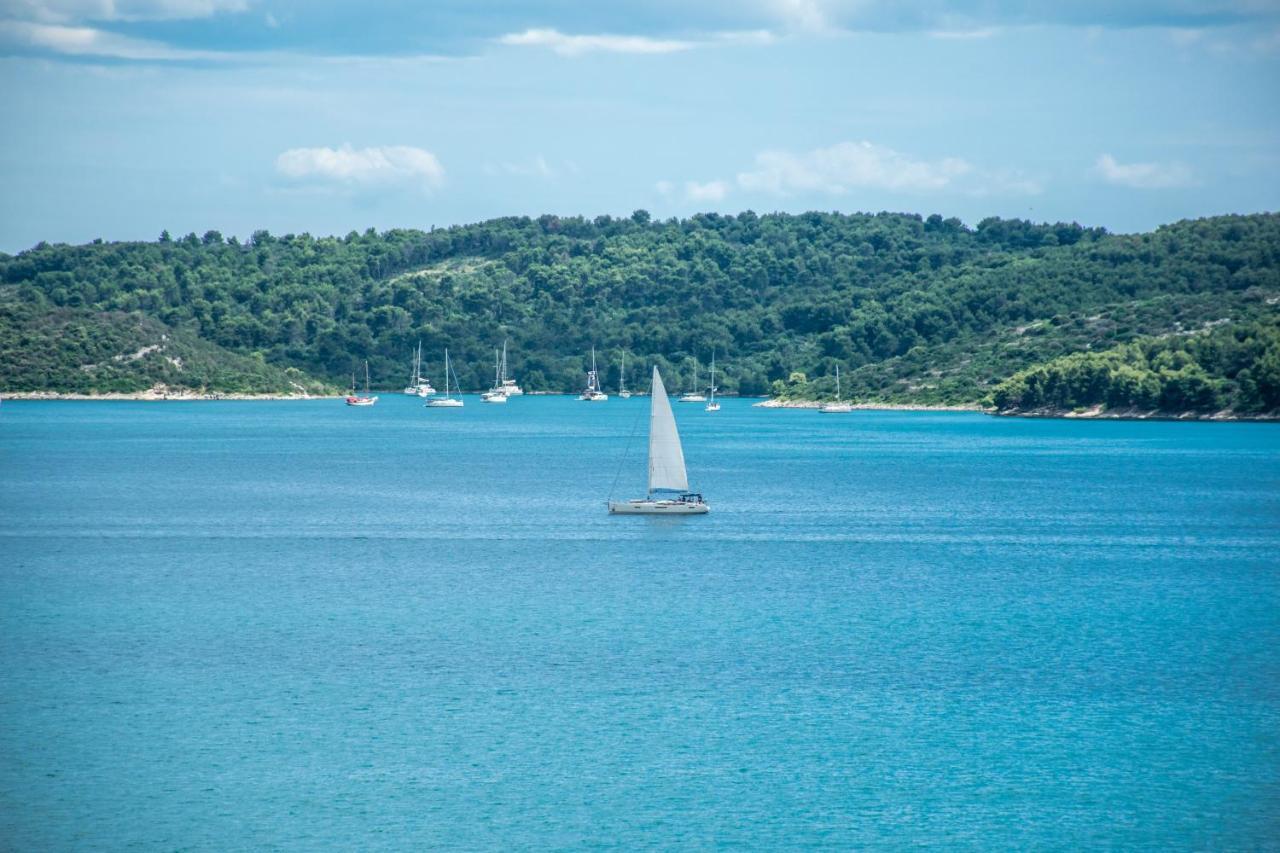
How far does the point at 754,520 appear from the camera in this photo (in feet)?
235

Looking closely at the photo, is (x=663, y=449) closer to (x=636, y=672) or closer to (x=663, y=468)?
(x=663, y=468)

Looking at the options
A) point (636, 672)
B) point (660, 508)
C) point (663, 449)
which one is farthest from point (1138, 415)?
point (636, 672)

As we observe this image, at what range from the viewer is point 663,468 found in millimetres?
65875

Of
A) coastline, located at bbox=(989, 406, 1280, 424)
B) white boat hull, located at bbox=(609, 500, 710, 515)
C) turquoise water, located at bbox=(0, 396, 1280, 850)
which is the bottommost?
turquoise water, located at bbox=(0, 396, 1280, 850)

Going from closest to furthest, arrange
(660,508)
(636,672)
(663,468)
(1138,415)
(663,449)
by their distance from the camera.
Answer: (636,672) < (663,449) < (663,468) < (660,508) < (1138,415)

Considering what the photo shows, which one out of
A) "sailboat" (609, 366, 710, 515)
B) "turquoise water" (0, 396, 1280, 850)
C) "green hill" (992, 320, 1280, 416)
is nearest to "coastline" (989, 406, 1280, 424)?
"green hill" (992, 320, 1280, 416)

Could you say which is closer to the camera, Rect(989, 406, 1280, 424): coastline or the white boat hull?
the white boat hull

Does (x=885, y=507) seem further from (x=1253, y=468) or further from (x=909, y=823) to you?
(x=909, y=823)

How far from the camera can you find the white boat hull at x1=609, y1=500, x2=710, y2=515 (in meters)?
69.8

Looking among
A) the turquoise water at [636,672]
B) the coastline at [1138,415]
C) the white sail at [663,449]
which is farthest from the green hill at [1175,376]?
the white sail at [663,449]

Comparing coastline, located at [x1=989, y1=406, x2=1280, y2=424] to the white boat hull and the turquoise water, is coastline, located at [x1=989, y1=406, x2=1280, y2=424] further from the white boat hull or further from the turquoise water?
Answer: the white boat hull

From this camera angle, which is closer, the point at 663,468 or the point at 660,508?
the point at 663,468

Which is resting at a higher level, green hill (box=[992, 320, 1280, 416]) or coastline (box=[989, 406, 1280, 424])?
green hill (box=[992, 320, 1280, 416])

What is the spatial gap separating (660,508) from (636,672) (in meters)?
32.6
